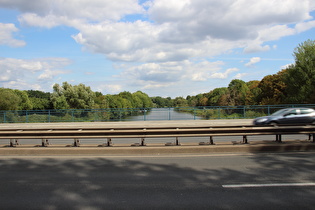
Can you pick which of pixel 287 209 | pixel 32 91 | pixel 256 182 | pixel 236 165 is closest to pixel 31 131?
pixel 236 165

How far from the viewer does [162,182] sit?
5.66 m

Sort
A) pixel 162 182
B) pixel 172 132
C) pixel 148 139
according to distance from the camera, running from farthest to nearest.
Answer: pixel 148 139 < pixel 172 132 < pixel 162 182

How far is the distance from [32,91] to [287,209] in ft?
514

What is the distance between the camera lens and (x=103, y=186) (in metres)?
5.46

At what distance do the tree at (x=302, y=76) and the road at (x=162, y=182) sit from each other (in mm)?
37672

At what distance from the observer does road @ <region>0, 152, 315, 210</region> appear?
4.53 metres

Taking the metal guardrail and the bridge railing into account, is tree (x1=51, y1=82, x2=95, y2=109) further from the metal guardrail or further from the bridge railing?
the metal guardrail

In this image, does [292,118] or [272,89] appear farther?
[272,89]

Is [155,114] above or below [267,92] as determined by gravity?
below

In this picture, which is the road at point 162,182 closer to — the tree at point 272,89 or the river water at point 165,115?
the river water at point 165,115

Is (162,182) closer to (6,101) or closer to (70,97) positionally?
(6,101)

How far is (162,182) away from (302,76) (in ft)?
141

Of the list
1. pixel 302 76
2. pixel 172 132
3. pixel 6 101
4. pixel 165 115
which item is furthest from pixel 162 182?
pixel 6 101

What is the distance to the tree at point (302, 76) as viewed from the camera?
133ft
